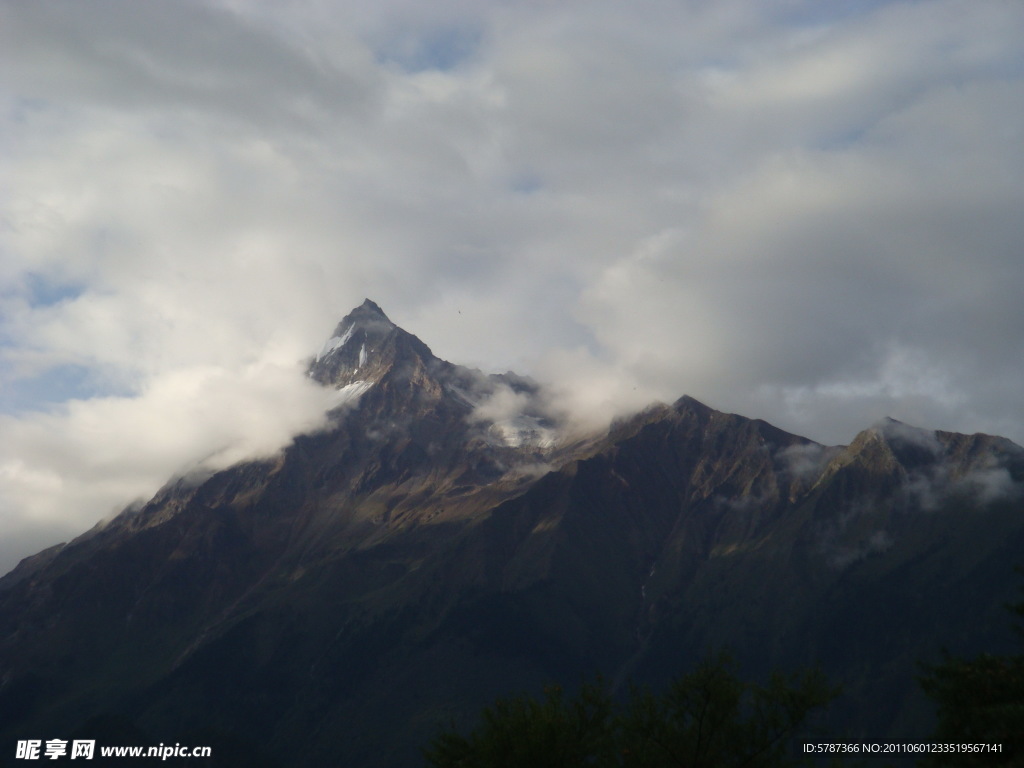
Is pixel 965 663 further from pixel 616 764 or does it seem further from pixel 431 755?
pixel 431 755

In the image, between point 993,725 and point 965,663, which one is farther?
point 965,663

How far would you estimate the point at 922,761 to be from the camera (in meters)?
68.1

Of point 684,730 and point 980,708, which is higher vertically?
point 980,708

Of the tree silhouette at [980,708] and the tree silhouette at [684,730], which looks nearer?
the tree silhouette at [980,708]

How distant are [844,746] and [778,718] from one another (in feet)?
45.3

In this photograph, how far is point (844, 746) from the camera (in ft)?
287

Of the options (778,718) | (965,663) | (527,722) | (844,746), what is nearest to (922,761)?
(965,663)

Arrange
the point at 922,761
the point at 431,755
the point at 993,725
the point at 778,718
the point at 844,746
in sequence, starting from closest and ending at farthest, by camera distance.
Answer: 1. the point at 993,725
2. the point at 922,761
3. the point at 778,718
4. the point at 844,746
5. the point at 431,755

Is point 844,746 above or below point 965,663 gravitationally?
below

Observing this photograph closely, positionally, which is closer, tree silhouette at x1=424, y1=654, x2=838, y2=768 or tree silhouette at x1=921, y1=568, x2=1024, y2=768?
tree silhouette at x1=921, y1=568, x2=1024, y2=768

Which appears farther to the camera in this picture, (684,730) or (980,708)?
(684,730)

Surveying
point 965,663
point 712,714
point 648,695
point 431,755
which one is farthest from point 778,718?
point 431,755

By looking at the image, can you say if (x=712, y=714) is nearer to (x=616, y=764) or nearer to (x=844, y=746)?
(x=616, y=764)

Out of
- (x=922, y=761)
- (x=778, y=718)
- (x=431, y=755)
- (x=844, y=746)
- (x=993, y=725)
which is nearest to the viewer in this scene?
(x=993, y=725)
